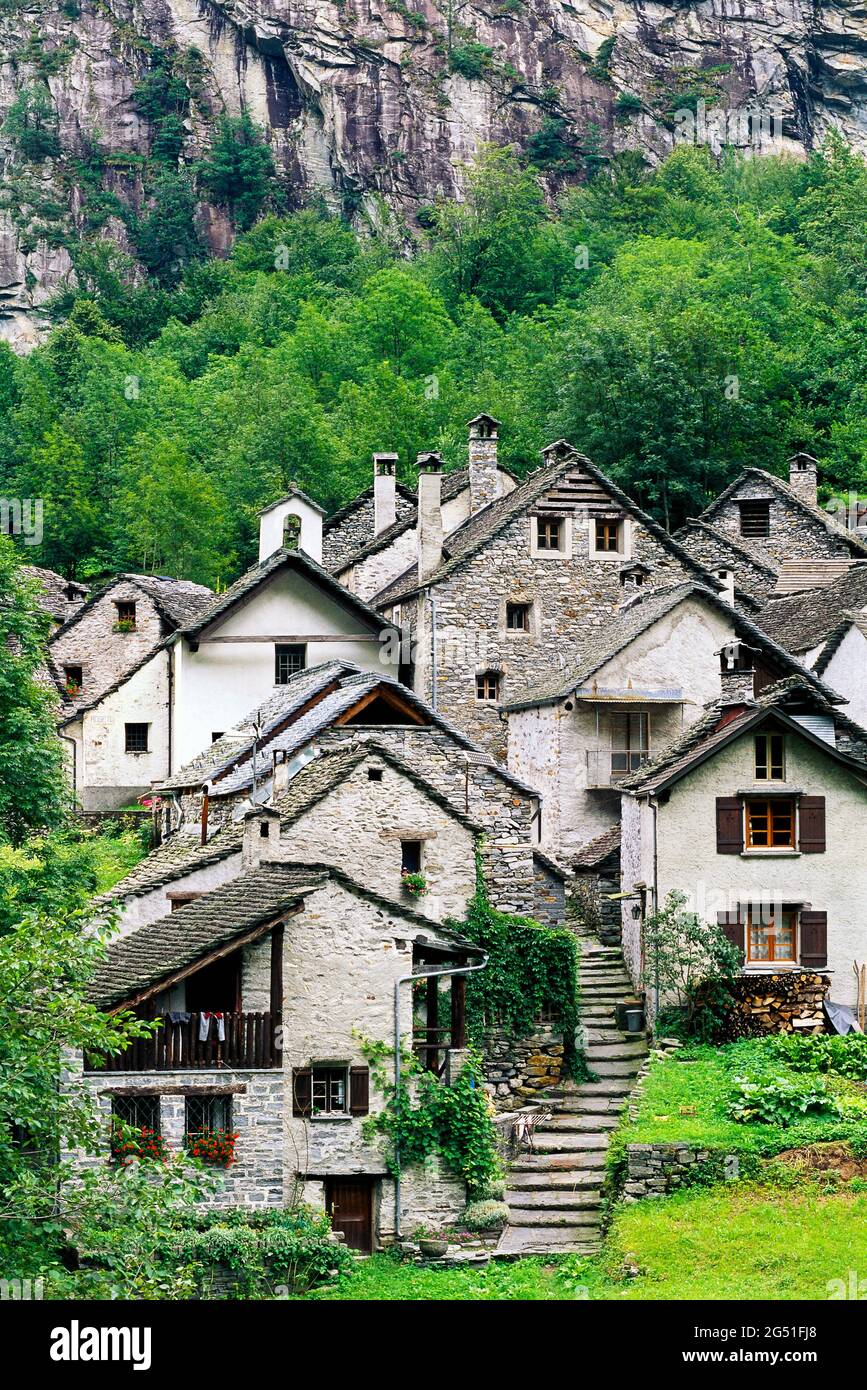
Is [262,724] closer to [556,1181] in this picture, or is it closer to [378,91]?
[556,1181]

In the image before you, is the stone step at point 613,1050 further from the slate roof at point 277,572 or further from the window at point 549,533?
the window at point 549,533

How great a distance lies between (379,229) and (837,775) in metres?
110

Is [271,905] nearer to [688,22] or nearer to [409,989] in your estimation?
[409,989]

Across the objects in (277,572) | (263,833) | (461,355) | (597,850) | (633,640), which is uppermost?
(461,355)

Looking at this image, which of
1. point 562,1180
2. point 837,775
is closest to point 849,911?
point 837,775

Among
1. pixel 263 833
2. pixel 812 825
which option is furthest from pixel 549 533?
pixel 263 833

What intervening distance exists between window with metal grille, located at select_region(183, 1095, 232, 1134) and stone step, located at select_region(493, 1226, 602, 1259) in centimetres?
428

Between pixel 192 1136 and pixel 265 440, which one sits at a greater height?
pixel 265 440

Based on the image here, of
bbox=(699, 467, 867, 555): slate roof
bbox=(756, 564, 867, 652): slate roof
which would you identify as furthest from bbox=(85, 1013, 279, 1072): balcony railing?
bbox=(699, 467, 867, 555): slate roof

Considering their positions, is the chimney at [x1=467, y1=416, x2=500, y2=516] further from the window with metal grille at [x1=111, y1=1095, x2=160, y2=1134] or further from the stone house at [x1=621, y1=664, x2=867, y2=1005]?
the window with metal grille at [x1=111, y1=1095, x2=160, y2=1134]

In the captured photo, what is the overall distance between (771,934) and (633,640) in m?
10.3

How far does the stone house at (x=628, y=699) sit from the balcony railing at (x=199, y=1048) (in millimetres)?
16095

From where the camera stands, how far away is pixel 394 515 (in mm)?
60500
